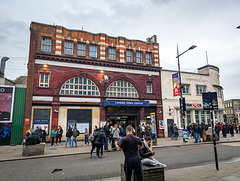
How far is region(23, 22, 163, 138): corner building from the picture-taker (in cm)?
1866

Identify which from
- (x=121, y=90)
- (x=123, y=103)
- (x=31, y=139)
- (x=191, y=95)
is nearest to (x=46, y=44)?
(x=121, y=90)

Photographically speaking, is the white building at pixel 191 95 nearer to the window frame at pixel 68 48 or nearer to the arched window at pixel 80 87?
the arched window at pixel 80 87

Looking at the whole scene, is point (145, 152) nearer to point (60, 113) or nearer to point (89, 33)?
point (60, 113)

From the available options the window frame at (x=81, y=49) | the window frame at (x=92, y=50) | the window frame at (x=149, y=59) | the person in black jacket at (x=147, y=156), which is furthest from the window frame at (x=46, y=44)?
the person in black jacket at (x=147, y=156)

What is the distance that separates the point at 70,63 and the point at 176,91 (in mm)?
13031

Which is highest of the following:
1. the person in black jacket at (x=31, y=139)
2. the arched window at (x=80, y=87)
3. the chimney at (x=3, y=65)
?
the chimney at (x=3, y=65)

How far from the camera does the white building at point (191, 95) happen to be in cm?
2452

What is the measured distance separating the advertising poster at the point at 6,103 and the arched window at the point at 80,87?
4.98m

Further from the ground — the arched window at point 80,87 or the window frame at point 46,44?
the window frame at point 46,44

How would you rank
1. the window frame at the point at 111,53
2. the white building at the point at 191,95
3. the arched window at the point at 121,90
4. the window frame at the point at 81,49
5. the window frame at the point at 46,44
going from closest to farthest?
the window frame at the point at 46,44 < the window frame at the point at 81,49 < the arched window at the point at 121,90 < the window frame at the point at 111,53 < the white building at the point at 191,95

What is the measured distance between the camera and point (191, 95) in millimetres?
26609

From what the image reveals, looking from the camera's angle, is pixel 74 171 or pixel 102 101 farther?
pixel 102 101

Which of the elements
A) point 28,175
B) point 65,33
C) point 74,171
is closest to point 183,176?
point 74,171

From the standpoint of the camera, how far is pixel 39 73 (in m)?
18.9
